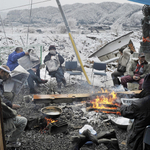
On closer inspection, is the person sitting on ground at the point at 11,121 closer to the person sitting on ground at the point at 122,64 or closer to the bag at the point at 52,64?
the bag at the point at 52,64

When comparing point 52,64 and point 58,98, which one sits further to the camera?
point 52,64

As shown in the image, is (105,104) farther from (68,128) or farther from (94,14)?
(94,14)

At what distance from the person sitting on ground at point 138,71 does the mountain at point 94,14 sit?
547 centimetres

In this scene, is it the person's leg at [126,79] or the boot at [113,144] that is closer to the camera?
the boot at [113,144]

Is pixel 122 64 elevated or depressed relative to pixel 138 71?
elevated

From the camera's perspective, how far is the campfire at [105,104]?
14.8 ft

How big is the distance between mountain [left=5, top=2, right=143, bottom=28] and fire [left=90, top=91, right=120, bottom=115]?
6.13 m

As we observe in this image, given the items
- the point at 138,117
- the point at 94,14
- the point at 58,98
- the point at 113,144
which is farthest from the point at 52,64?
the point at 94,14

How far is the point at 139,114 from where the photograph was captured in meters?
2.42

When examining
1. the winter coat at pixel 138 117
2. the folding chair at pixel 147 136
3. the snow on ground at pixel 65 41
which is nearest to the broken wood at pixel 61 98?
the snow on ground at pixel 65 41

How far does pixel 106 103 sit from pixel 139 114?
2.21m

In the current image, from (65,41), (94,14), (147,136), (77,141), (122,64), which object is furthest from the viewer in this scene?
(94,14)

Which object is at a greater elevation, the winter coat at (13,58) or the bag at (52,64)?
the winter coat at (13,58)

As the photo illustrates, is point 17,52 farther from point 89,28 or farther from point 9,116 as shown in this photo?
point 89,28
